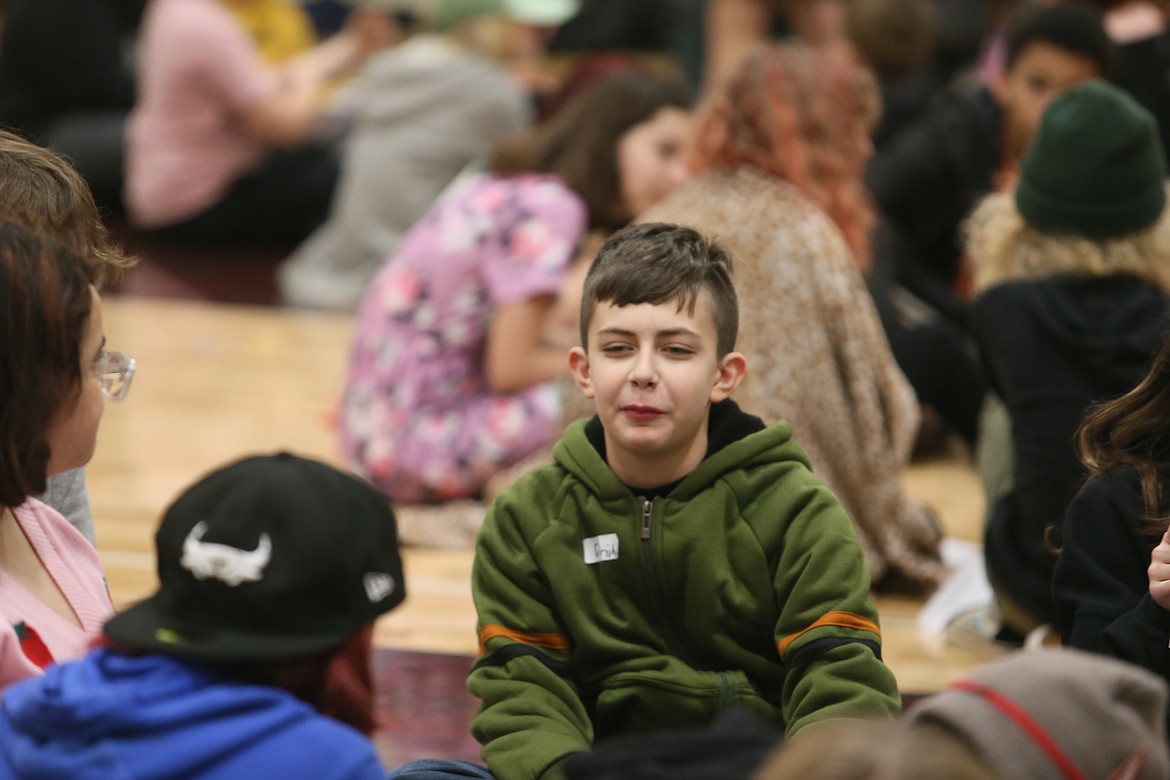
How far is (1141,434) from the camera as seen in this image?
1.97 meters

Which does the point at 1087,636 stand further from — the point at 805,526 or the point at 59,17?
the point at 59,17

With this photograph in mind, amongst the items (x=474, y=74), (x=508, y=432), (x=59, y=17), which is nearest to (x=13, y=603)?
(x=508, y=432)

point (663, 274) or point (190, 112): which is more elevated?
point (190, 112)

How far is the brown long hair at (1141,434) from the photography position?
1.93 meters

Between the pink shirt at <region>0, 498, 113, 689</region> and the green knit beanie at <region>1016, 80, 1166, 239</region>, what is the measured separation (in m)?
1.74

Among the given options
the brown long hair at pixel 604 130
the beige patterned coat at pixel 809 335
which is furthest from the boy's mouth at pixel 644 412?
the brown long hair at pixel 604 130

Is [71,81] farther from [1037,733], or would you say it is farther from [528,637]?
[1037,733]

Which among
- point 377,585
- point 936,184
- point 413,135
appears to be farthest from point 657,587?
point 413,135

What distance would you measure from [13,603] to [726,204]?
1810 mm

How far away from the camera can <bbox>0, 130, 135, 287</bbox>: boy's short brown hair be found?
1964 millimetres

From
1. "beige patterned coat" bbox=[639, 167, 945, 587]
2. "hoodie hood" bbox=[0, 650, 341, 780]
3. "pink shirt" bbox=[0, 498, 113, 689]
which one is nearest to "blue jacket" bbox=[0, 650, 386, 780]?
"hoodie hood" bbox=[0, 650, 341, 780]

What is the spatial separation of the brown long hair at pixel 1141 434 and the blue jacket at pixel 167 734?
39.6 inches

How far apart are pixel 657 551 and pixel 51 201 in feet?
2.80

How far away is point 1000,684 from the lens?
1.28 metres
